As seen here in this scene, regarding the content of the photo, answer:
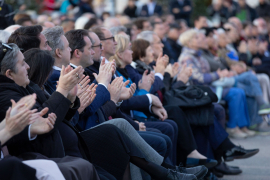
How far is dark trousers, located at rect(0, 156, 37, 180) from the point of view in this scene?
8.01ft

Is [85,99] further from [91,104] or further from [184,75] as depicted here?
[184,75]

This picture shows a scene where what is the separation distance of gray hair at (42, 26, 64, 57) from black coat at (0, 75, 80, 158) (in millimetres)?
1045

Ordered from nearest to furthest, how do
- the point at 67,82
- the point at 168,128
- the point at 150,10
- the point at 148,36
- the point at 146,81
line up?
the point at 67,82
the point at 168,128
the point at 146,81
the point at 148,36
the point at 150,10

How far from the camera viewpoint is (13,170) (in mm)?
2453

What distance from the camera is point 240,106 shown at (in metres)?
7.56

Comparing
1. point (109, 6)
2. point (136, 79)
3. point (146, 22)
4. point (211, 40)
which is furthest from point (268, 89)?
point (109, 6)

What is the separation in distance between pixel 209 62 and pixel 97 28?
3.19m

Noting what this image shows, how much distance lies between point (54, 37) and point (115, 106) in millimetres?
875

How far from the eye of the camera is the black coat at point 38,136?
2.88 m

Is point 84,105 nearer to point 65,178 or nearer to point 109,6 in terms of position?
point 65,178

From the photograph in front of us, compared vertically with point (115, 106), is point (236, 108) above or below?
below

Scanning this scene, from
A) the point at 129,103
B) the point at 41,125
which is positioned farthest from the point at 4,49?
the point at 129,103

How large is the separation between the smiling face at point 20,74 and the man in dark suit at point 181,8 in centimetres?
1105

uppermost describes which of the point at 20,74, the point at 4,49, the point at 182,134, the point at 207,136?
the point at 4,49
